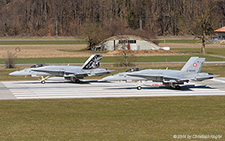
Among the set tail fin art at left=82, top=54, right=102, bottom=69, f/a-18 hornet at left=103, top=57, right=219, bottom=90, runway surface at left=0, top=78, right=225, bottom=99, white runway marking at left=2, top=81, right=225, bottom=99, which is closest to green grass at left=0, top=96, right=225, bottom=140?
white runway marking at left=2, top=81, right=225, bottom=99

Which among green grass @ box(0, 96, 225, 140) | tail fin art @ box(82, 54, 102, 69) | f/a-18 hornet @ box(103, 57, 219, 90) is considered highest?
tail fin art @ box(82, 54, 102, 69)

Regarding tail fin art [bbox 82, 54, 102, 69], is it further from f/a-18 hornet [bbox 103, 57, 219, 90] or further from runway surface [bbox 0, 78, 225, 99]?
f/a-18 hornet [bbox 103, 57, 219, 90]

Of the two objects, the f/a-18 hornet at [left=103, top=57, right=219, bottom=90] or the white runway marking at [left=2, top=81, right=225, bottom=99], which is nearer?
the white runway marking at [left=2, top=81, right=225, bottom=99]

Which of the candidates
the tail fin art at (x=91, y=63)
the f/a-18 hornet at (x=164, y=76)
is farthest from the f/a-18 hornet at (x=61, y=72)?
the f/a-18 hornet at (x=164, y=76)

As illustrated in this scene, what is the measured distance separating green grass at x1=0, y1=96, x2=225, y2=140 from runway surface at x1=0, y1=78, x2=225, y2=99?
2.84 metres

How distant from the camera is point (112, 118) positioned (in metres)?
24.6

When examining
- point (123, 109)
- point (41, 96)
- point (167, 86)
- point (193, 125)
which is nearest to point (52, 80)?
point (41, 96)

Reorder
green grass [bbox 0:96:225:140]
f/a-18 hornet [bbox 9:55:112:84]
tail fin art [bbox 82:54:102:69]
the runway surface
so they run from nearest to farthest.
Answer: green grass [bbox 0:96:225:140], the runway surface, f/a-18 hornet [bbox 9:55:112:84], tail fin art [bbox 82:54:102:69]

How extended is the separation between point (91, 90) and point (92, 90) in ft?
0.34

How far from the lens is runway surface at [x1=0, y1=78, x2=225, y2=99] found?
35.2m

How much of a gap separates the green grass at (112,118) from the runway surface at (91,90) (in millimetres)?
2838

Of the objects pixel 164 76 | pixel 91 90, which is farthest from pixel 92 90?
pixel 164 76

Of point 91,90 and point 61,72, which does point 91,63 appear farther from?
point 91,90

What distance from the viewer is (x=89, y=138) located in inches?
759
